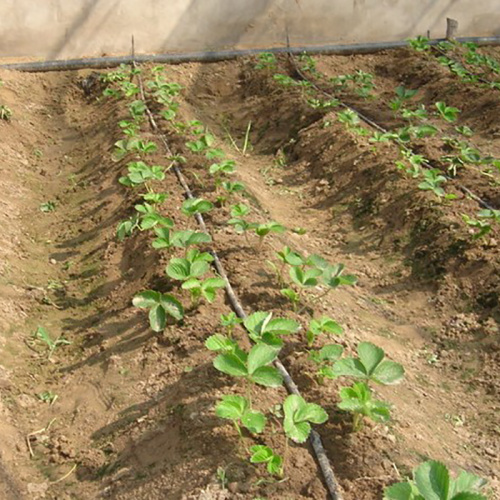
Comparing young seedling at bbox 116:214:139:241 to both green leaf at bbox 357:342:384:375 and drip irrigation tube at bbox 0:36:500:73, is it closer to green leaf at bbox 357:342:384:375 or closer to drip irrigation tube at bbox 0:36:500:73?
→ green leaf at bbox 357:342:384:375

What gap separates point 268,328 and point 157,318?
0.64 m

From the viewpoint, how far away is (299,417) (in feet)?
7.09

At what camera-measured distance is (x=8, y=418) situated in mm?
2807

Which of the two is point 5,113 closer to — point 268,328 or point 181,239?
point 181,239

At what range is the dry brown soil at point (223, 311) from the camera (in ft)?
7.74

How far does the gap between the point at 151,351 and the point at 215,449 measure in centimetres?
83

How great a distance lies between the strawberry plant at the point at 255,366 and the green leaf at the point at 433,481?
622 millimetres

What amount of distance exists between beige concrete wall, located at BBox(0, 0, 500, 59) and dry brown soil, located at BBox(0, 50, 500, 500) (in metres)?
2.08

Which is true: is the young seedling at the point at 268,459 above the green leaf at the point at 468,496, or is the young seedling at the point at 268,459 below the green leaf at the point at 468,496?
above

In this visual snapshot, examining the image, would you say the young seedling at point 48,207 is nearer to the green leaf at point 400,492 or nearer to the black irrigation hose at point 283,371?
the black irrigation hose at point 283,371

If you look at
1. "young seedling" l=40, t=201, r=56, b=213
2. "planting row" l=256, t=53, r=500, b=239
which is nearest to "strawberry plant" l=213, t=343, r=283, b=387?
"planting row" l=256, t=53, r=500, b=239

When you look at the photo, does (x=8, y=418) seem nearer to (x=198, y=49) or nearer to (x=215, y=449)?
(x=215, y=449)

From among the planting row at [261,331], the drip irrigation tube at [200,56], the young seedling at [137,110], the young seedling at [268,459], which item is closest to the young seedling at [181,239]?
the planting row at [261,331]

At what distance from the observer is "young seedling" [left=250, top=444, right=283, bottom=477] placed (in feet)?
6.75
